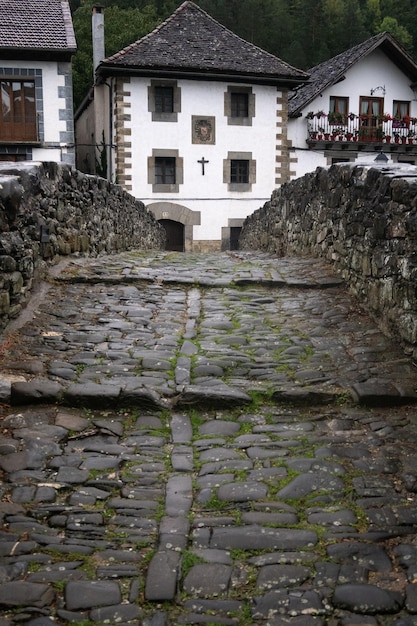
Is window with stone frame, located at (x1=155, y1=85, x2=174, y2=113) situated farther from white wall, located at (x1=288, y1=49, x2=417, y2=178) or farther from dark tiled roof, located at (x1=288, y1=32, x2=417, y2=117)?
white wall, located at (x1=288, y1=49, x2=417, y2=178)

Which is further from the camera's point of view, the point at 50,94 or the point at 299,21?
the point at 299,21

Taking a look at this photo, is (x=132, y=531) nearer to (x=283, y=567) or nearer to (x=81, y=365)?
(x=283, y=567)

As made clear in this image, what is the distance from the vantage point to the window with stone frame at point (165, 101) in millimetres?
23422

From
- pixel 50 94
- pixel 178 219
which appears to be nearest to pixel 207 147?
pixel 178 219

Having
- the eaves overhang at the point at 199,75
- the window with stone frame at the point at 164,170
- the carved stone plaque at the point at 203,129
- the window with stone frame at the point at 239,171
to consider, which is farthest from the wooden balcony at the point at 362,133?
the window with stone frame at the point at 164,170

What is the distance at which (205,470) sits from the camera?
3482mm

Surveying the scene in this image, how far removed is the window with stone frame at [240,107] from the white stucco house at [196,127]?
0.04 m

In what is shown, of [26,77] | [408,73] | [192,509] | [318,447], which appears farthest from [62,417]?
[408,73]

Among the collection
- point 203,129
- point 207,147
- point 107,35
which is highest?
point 107,35

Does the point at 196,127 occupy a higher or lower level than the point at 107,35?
lower

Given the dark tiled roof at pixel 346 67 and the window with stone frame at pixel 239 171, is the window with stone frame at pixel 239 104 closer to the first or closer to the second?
the window with stone frame at pixel 239 171

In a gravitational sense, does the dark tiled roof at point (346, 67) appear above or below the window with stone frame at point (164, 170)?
above

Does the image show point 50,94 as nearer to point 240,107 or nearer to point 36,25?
point 36,25

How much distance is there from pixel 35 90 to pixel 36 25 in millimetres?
2198
